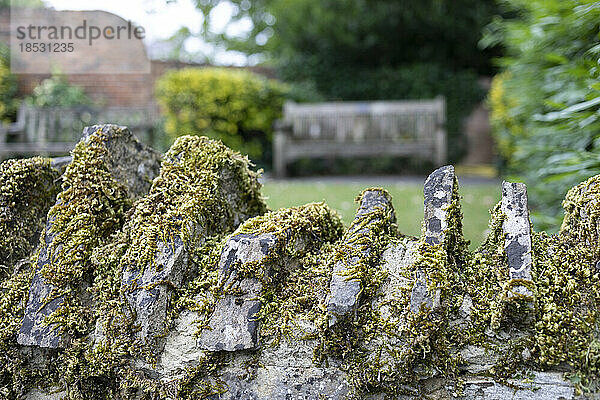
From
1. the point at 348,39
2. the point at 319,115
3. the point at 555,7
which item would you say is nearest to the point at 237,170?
the point at 555,7

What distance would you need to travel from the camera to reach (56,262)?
1341 millimetres

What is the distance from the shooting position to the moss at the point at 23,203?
1479mm

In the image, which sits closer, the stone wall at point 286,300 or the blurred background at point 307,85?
the stone wall at point 286,300

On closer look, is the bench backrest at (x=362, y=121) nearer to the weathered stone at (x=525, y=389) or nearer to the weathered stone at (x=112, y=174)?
the weathered stone at (x=112, y=174)

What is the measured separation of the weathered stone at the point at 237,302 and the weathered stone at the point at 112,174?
1.29ft

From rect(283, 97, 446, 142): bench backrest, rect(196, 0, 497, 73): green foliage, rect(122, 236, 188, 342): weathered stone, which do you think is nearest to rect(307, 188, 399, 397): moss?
rect(122, 236, 188, 342): weathered stone

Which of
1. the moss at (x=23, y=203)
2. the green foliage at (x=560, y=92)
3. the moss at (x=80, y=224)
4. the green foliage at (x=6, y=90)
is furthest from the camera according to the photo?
the green foliage at (x=6, y=90)

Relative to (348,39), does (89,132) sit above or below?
below

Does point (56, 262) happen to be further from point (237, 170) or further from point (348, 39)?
point (348, 39)

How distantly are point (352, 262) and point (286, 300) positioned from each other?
0.18 metres

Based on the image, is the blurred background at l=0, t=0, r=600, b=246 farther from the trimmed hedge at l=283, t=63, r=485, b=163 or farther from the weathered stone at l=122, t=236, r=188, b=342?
the weathered stone at l=122, t=236, r=188, b=342

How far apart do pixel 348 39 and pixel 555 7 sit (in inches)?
390

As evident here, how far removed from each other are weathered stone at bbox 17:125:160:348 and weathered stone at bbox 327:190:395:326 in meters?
0.66

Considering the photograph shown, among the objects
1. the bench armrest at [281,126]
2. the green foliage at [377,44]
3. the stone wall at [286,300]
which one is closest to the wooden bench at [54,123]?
the bench armrest at [281,126]
